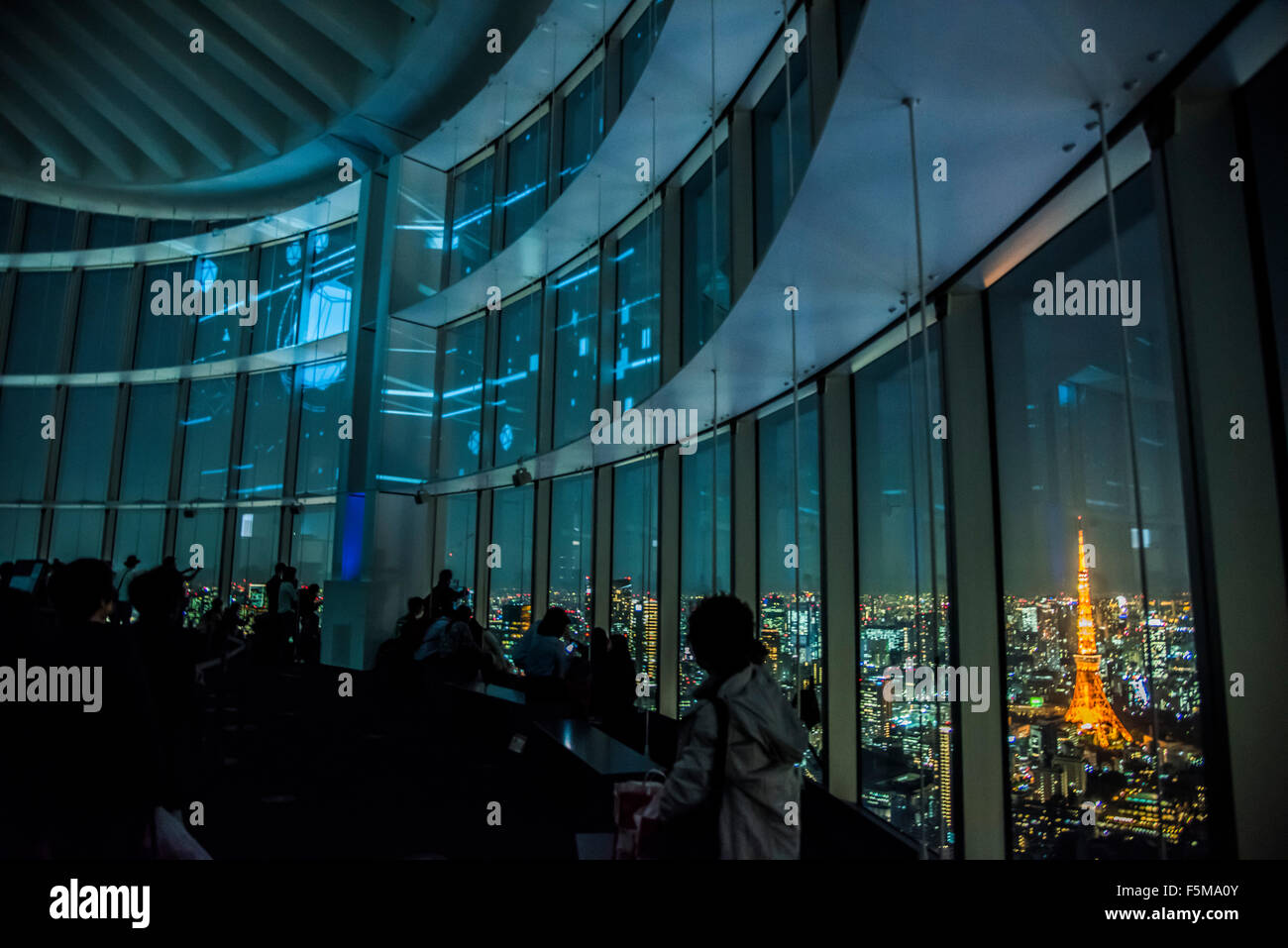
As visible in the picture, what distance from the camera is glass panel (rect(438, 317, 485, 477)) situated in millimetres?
11922

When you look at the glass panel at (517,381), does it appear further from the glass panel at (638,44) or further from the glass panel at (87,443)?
the glass panel at (87,443)

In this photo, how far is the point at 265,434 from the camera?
14719 millimetres

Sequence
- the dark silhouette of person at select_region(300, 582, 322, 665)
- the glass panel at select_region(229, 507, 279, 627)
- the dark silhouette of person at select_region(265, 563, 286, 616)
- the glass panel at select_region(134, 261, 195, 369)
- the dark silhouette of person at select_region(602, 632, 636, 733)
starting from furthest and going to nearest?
the glass panel at select_region(134, 261, 195, 369)
the glass panel at select_region(229, 507, 279, 627)
the dark silhouette of person at select_region(300, 582, 322, 665)
the dark silhouette of person at select_region(265, 563, 286, 616)
the dark silhouette of person at select_region(602, 632, 636, 733)

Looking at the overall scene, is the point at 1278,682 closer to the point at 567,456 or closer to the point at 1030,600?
the point at 1030,600

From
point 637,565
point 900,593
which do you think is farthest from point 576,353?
point 900,593

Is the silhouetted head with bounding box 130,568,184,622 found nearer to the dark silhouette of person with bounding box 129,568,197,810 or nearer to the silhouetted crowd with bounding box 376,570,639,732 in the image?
the dark silhouette of person with bounding box 129,568,197,810

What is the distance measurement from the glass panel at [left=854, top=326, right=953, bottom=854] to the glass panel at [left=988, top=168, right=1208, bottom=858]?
435 mm

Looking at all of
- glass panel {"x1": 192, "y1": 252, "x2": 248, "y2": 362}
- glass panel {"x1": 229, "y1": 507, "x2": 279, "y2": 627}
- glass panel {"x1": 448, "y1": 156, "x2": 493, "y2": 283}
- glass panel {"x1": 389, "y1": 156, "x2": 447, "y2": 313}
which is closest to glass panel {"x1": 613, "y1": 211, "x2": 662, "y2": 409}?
glass panel {"x1": 448, "y1": 156, "x2": 493, "y2": 283}

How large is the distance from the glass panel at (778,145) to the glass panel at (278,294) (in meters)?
10.9

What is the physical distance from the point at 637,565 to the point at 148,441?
40.1 ft

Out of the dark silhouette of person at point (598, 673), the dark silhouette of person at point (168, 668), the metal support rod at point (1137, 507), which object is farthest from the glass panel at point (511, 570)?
the metal support rod at point (1137, 507)

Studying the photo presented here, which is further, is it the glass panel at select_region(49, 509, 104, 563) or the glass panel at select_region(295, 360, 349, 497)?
the glass panel at select_region(49, 509, 104, 563)
